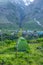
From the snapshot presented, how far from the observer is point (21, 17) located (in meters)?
99.8

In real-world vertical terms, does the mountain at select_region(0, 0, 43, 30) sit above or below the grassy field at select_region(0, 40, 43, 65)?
above

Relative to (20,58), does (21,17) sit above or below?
above

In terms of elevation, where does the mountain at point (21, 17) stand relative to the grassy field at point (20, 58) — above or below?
above

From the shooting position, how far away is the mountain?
80.1 m

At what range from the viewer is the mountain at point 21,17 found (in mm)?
80088

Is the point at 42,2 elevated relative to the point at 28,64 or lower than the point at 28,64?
elevated

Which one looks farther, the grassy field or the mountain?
the mountain

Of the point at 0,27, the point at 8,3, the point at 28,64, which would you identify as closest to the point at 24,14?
the point at 8,3

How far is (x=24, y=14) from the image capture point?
339ft

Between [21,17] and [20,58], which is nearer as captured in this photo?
[20,58]

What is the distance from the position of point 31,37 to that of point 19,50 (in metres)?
15.7

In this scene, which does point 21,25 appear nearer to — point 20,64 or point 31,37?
point 31,37

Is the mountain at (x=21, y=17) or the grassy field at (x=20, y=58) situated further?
the mountain at (x=21, y=17)

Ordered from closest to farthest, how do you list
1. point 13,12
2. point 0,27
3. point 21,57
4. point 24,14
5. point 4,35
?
point 21,57 < point 4,35 < point 0,27 < point 13,12 < point 24,14
